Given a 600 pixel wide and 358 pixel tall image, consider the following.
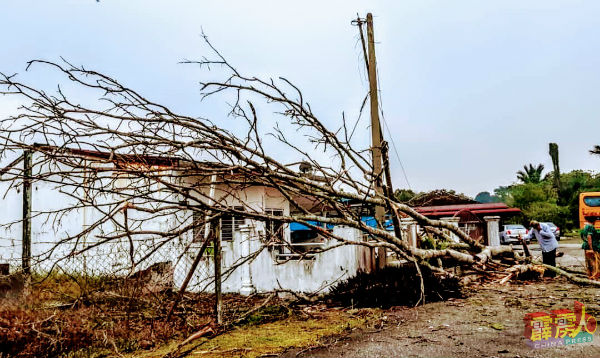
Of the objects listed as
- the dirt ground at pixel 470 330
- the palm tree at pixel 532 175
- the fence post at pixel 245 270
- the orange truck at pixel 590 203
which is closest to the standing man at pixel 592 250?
the dirt ground at pixel 470 330

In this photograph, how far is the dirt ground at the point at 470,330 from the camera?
4.22 m

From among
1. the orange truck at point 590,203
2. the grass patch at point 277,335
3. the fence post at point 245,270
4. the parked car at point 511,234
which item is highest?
the orange truck at point 590,203

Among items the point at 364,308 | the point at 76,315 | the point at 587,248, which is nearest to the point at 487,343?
the point at 364,308

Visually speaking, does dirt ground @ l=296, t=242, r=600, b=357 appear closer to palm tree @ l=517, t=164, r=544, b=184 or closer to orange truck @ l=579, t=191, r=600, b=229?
orange truck @ l=579, t=191, r=600, b=229

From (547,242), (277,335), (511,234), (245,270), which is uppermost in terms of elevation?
(547,242)

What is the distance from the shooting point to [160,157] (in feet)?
16.6

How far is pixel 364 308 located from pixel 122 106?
4.37 meters

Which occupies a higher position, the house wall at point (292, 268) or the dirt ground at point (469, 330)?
the house wall at point (292, 268)

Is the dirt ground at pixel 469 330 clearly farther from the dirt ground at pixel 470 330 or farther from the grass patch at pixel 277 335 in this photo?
the grass patch at pixel 277 335

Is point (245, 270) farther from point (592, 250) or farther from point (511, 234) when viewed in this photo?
point (511, 234)

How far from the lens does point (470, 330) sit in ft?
16.4

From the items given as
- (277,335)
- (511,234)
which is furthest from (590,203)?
(277,335)

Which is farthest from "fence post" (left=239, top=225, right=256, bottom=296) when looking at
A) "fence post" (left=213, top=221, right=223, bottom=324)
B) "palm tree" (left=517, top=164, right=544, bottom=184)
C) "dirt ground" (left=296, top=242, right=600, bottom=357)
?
"palm tree" (left=517, top=164, right=544, bottom=184)

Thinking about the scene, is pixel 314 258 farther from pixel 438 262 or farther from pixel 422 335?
pixel 422 335
